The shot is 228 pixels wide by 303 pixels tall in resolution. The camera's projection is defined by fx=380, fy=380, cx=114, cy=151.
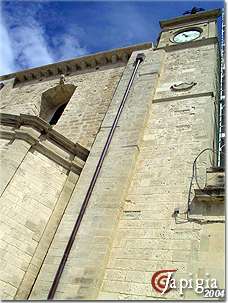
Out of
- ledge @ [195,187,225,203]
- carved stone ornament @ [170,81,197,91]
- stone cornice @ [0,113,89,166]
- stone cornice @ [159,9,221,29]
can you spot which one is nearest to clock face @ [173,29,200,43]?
stone cornice @ [159,9,221,29]

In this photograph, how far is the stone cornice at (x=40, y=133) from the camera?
863 cm

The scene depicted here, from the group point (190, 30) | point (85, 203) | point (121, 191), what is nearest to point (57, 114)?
point (190, 30)

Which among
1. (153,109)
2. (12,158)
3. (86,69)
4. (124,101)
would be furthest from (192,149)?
(86,69)

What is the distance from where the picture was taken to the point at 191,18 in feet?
46.0

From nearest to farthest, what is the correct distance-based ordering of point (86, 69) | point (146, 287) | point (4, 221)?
point (146, 287), point (4, 221), point (86, 69)

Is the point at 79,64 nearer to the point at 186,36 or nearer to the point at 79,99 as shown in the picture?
the point at 79,99

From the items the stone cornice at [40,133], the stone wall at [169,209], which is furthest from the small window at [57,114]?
the stone wall at [169,209]

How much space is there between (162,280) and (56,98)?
344 inches

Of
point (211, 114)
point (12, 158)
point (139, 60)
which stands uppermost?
point (139, 60)

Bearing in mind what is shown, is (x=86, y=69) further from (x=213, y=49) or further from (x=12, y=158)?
(x=12, y=158)

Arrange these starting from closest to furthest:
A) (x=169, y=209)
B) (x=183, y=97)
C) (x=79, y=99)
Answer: (x=169, y=209)
(x=183, y=97)
(x=79, y=99)

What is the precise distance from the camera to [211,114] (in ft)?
29.3

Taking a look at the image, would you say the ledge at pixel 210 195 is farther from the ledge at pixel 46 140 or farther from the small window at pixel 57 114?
the small window at pixel 57 114

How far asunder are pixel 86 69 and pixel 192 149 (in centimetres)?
664
